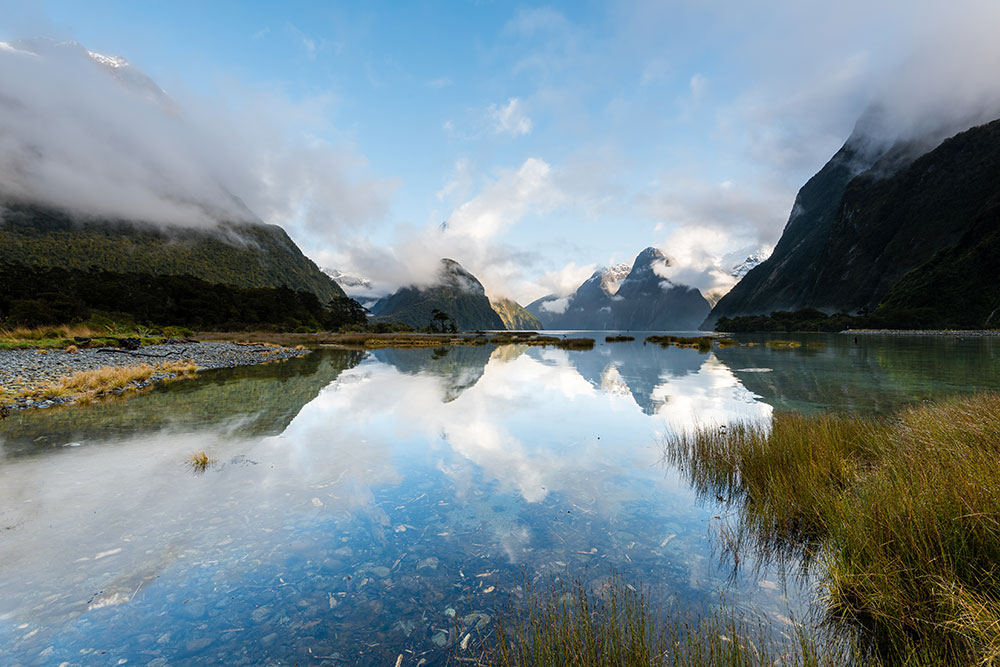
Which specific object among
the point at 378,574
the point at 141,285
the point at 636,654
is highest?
the point at 141,285

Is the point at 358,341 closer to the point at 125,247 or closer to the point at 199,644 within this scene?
the point at 199,644

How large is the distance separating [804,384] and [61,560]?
33.4m

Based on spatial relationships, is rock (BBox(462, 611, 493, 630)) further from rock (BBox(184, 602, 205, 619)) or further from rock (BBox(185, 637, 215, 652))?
rock (BBox(184, 602, 205, 619))

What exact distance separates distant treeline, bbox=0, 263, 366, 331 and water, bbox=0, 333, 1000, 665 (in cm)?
5873

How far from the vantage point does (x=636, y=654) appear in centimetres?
408

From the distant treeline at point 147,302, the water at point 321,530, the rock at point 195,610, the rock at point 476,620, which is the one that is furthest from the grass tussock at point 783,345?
the distant treeline at point 147,302

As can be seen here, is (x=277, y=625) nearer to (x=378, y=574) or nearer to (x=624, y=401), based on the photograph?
(x=378, y=574)

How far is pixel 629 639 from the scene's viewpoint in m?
4.69

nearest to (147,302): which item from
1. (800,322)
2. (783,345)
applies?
(783,345)

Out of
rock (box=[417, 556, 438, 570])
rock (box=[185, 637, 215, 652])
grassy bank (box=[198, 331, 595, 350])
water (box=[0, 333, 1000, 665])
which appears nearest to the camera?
rock (box=[185, 637, 215, 652])

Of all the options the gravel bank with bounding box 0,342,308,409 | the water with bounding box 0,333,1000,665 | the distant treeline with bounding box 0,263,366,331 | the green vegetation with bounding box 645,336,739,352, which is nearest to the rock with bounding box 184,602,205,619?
the water with bounding box 0,333,1000,665

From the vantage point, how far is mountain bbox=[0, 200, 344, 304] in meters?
126

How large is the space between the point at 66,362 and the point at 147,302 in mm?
71293

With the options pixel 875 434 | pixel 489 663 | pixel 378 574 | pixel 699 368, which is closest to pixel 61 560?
pixel 378 574
